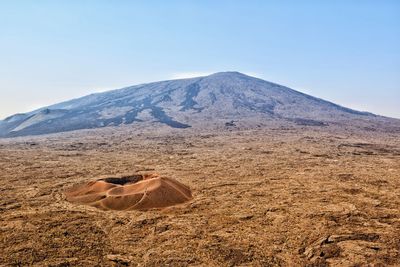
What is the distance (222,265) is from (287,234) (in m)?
2.29

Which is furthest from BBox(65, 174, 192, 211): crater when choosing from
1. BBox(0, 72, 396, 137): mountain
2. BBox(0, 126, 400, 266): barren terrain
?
BBox(0, 72, 396, 137): mountain

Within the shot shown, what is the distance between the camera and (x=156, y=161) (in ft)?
71.0

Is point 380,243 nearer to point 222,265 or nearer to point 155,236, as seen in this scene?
point 222,265

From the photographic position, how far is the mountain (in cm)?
5662

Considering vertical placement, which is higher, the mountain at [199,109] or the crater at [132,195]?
the mountain at [199,109]

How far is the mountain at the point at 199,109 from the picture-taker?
5662 cm

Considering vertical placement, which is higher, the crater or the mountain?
the mountain

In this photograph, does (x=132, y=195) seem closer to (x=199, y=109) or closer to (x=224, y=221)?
(x=224, y=221)

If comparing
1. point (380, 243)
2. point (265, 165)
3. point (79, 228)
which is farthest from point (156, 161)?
point (380, 243)

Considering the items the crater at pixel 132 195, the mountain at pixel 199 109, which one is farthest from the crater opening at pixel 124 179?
the mountain at pixel 199 109

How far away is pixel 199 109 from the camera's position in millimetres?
67500

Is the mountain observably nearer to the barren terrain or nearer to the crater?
the barren terrain

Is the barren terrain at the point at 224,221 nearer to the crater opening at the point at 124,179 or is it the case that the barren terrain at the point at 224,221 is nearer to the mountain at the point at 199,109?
the crater opening at the point at 124,179

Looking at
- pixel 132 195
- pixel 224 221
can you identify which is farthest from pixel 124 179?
pixel 224 221
